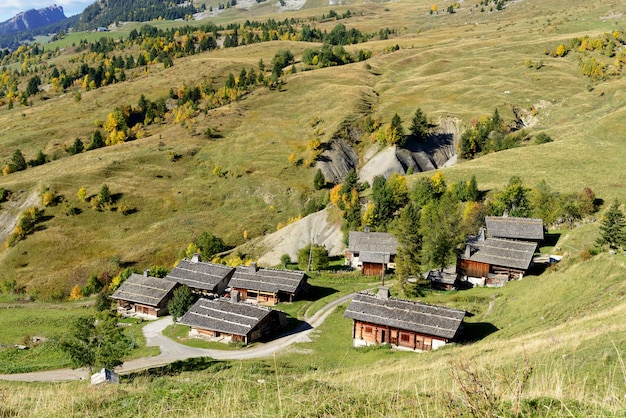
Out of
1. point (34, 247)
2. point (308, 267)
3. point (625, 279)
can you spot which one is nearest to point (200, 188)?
point (34, 247)

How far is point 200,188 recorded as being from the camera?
128 m

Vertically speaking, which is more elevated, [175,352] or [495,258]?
[495,258]

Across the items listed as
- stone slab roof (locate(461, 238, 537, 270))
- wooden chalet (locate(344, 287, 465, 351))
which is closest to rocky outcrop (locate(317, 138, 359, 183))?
stone slab roof (locate(461, 238, 537, 270))

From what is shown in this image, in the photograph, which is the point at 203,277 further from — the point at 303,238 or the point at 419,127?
the point at 419,127

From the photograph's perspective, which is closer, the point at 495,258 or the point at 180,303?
the point at 495,258

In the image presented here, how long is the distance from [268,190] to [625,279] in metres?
96.4

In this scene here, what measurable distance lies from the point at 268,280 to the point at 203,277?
1297cm

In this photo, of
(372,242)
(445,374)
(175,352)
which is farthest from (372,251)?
(445,374)

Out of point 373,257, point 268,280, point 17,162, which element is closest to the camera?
point 268,280

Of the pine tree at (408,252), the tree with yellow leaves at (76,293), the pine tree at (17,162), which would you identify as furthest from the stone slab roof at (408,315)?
the pine tree at (17,162)

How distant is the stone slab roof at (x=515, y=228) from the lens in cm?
7169

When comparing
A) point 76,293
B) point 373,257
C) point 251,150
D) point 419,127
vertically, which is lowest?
point 76,293

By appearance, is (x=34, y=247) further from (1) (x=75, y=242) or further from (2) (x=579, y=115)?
(2) (x=579, y=115)

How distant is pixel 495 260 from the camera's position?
6512cm
